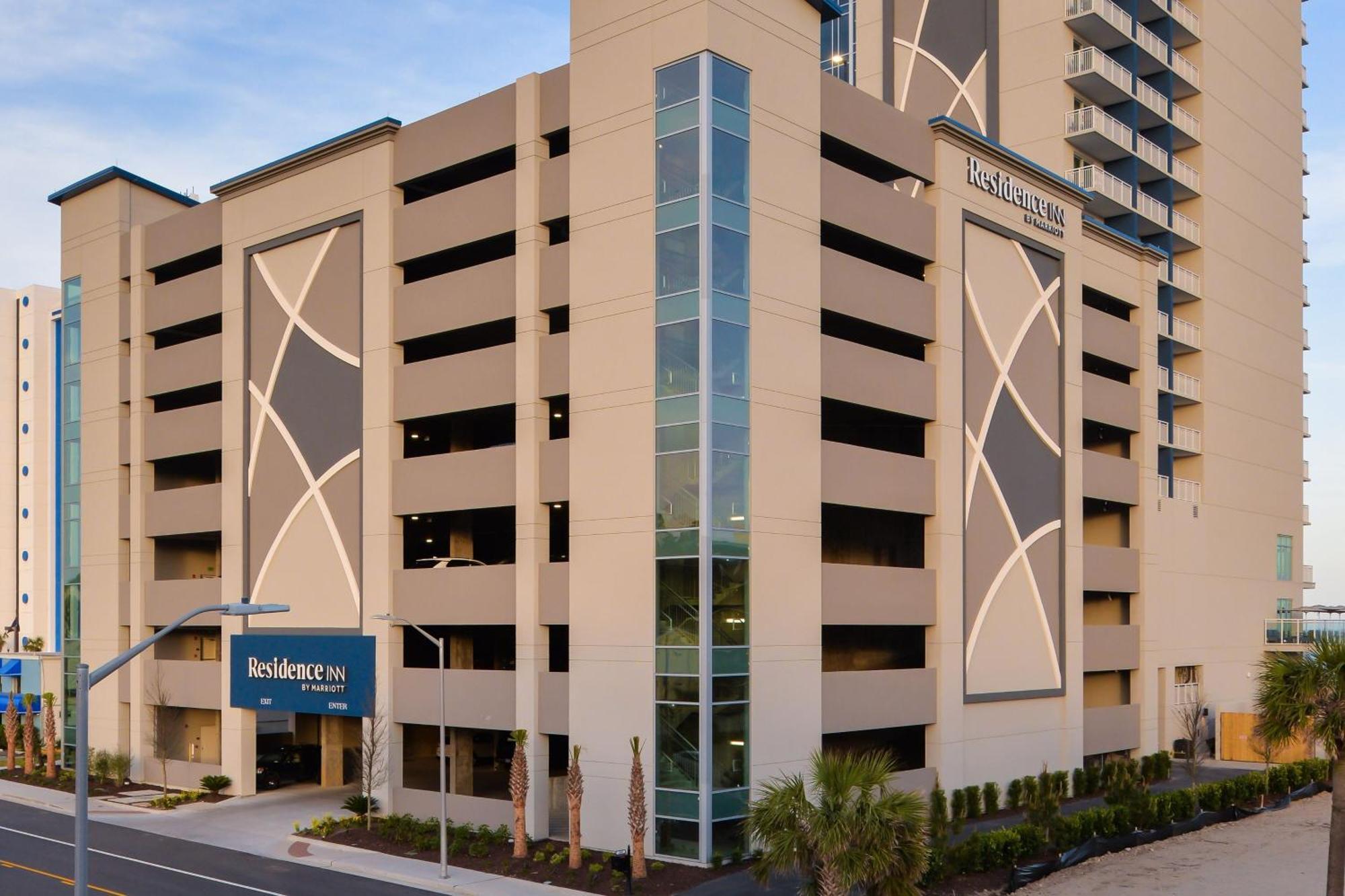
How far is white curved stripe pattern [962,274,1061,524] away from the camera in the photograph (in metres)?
47.6

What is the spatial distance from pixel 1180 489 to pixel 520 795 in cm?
3995

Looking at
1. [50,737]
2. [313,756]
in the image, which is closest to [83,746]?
[313,756]

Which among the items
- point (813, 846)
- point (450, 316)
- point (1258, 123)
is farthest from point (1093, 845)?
point (1258, 123)

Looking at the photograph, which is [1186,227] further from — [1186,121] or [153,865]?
[153,865]

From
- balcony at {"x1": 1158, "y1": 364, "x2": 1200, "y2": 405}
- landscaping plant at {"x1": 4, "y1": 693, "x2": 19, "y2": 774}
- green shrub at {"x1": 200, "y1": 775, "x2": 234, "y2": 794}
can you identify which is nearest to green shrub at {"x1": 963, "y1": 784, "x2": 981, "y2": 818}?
balcony at {"x1": 1158, "y1": 364, "x2": 1200, "y2": 405}

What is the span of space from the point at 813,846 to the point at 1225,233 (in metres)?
55.0

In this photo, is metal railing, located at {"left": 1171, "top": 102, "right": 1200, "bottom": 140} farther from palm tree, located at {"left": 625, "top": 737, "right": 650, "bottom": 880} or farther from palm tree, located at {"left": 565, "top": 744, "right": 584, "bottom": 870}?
palm tree, located at {"left": 565, "top": 744, "right": 584, "bottom": 870}

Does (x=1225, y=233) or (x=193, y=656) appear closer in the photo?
(x=193, y=656)

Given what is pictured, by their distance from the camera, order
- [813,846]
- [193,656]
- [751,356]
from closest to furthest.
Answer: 1. [813,846]
2. [751,356]
3. [193,656]

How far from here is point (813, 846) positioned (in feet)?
81.2

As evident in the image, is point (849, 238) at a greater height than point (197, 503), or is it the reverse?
point (849, 238)

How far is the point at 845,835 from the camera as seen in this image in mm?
24219

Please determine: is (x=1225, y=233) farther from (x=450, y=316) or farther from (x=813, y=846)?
(x=813, y=846)

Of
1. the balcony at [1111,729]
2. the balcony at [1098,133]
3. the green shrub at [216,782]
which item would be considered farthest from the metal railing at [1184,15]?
the green shrub at [216,782]
